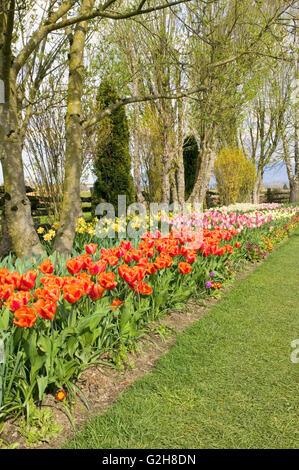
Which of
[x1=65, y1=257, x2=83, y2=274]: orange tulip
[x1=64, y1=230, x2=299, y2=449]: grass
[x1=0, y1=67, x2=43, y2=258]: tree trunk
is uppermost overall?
[x1=0, y1=67, x2=43, y2=258]: tree trunk

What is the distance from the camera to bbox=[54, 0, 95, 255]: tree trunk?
4488mm

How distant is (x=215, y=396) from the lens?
2.46 metres

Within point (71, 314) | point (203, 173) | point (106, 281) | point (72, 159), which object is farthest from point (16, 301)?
point (203, 173)

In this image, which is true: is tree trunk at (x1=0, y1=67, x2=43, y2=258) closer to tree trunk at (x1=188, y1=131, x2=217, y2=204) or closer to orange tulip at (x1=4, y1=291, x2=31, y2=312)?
orange tulip at (x1=4, y1=291, x2=31, y2=312)

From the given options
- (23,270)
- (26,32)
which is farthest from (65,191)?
(26,32)

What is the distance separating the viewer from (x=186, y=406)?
2328mm

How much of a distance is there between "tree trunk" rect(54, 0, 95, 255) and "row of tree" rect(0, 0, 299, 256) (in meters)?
0.01

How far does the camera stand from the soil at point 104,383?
2000 mm

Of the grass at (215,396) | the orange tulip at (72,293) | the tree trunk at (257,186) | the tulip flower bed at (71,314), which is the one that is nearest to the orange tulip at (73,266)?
the tulip flower bed at (71,314)

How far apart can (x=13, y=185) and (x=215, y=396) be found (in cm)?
305

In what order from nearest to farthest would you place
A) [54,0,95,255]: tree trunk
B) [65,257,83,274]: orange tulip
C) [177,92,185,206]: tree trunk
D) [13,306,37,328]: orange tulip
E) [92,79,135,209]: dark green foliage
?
1. [13,306,37,328]: orange tulip
2. [65,257,83,274]: orange tulip
3. [54,0,95,255]: tree trunk
4. [92,79,135,209]: dark green foliage
5. [177,92,185,206]: tree trunk

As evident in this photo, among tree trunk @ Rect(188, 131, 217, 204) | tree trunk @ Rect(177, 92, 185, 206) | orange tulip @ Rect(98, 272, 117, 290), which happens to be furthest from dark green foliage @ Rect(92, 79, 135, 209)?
orange tulip @ Rect(98, 272, 117, 290)

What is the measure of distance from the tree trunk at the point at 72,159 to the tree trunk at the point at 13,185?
1.50 feet

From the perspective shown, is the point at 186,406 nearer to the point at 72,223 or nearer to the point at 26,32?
the point at 72,223
